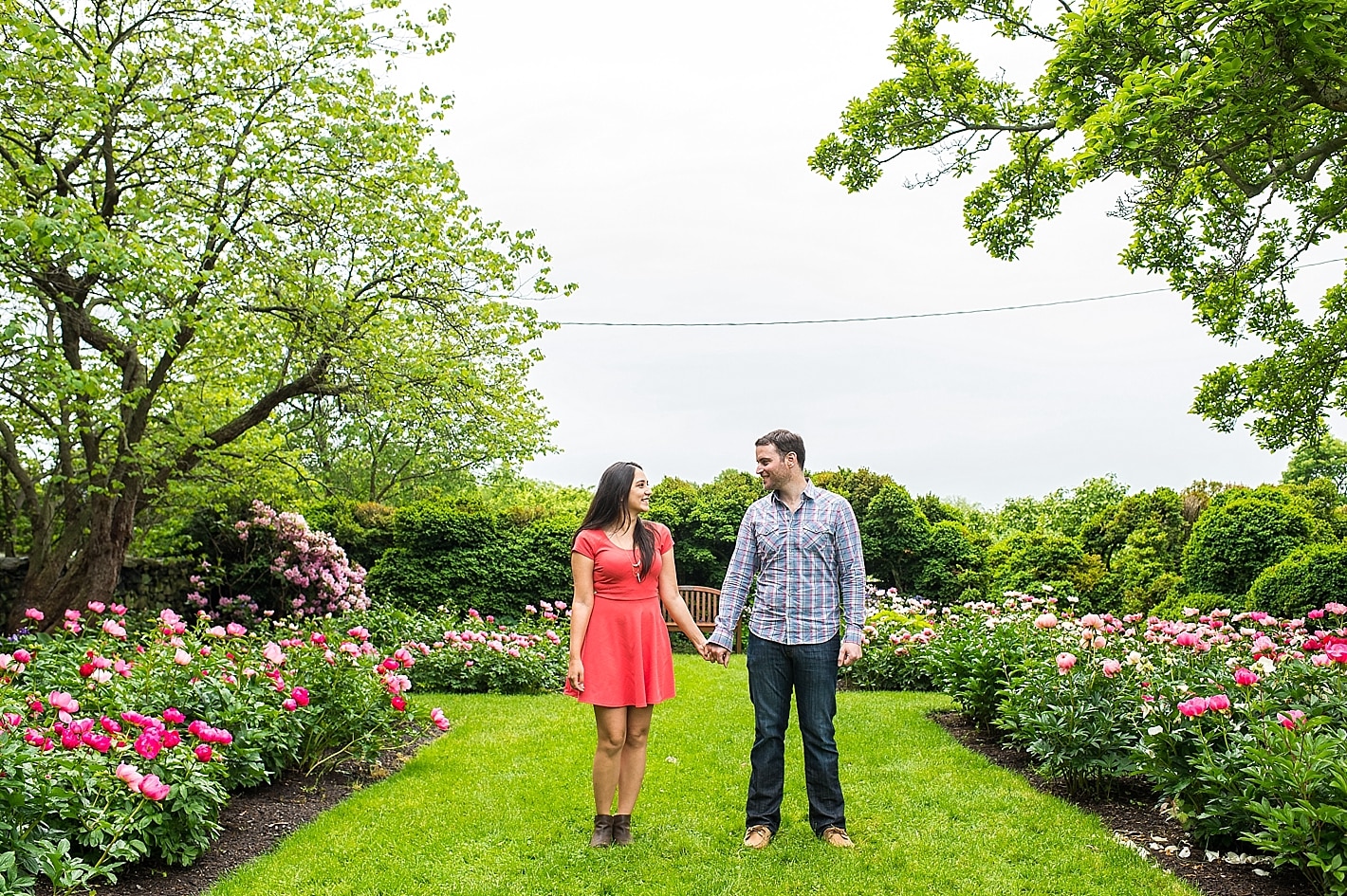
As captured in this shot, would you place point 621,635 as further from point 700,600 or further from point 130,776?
point 700,600

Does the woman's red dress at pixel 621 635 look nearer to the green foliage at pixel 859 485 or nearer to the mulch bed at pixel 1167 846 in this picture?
the mulch bed at pixel 1167 846

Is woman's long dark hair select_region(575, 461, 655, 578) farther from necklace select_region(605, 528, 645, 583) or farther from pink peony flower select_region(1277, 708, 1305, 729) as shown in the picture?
pink peony flower select_region(1277, 708, 1305, 729)

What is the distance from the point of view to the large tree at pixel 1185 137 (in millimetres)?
4695

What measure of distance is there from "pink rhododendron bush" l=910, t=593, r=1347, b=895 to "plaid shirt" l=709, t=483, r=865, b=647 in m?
1.40

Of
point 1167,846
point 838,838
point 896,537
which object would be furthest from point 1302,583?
point 838,838

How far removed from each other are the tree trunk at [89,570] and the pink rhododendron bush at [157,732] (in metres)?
2.31

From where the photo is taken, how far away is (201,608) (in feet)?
38.2

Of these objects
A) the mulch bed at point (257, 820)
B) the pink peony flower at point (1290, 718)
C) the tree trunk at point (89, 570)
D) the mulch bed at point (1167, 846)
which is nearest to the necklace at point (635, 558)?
the mulch bed at point (257, 820)

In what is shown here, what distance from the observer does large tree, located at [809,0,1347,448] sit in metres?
4.70

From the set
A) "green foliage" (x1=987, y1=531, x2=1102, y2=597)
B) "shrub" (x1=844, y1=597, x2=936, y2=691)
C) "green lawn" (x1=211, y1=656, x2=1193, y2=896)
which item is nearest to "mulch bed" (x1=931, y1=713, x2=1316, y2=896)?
"green lawn" (x1=211, y1=656, x2=1193, y2=896)

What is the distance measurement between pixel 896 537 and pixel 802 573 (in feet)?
32.3

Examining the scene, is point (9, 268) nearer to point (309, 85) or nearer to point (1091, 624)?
point (309, 85)

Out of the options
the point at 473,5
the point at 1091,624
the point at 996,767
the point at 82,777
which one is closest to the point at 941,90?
the point at 473,5

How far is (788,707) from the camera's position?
12.9 feet
